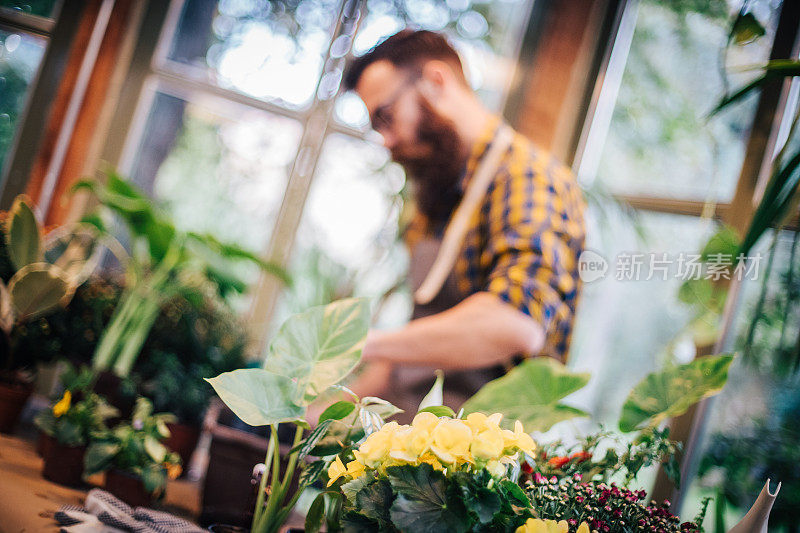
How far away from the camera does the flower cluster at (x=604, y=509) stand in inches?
26.2

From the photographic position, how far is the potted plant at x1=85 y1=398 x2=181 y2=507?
1.07 metres

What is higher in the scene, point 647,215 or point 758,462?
point 647,215

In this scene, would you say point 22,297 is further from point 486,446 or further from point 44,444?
point 486,446

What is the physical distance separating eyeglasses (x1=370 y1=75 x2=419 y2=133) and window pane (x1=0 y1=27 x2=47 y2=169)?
4.51 feet

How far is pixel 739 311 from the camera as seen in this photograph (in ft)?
5.16

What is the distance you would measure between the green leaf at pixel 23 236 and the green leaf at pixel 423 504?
1172mm

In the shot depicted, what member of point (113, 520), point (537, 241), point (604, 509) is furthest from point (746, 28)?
point (113, 520)

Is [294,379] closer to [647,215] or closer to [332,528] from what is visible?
[332,528]

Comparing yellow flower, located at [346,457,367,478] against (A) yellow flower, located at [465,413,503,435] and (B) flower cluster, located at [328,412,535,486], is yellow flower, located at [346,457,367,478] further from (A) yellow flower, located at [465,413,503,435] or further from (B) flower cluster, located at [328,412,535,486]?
(A) yellow flower, located at [465,413,503,435]

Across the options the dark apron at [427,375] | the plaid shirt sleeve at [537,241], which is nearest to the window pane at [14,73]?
the dark apron at [427,375]

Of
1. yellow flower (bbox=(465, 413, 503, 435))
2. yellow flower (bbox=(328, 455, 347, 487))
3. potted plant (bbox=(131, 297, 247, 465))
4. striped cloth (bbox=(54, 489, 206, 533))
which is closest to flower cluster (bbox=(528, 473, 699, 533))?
yellow flower (bbox=(465, 413, 503, 435))

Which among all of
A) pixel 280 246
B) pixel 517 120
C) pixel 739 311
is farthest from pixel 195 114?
pixel 739 311

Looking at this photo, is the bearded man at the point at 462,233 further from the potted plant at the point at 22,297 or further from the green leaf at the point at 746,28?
the potted plant at the point at 22,297

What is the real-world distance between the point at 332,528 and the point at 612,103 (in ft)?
6.01
